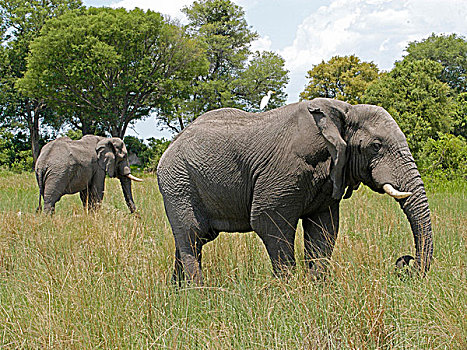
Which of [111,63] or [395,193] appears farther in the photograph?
[111,63]

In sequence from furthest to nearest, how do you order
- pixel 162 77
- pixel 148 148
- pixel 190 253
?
pixel 148 148
pixel 162 77
pixel 190 253

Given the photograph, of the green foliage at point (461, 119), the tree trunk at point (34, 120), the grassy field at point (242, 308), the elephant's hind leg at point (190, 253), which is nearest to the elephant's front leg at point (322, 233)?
the grassy field at point (242, 308)

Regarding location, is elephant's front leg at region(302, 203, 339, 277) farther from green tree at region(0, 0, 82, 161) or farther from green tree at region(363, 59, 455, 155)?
green tree at region(0, 0, 82, 161)

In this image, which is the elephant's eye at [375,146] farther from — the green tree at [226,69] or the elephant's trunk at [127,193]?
the green tree at [226,69]

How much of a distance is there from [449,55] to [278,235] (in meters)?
43.4

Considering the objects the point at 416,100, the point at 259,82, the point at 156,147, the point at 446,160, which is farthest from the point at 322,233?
the point at 259,82

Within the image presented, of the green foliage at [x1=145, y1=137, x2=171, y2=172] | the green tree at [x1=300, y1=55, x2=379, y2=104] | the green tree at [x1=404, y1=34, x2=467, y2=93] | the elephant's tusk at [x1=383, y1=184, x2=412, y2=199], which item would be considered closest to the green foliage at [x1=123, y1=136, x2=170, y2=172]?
the green foliage at [x1=145, y1=137, x2=171, y2=172]

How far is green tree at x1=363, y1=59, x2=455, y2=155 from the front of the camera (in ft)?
45.1

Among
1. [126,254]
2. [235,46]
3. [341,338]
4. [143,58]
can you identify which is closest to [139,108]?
[143,58]

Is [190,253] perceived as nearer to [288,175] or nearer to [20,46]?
[288,175]

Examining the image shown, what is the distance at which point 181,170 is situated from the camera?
14.9ft

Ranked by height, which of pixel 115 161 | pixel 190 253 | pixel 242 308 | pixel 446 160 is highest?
pixel 446 160

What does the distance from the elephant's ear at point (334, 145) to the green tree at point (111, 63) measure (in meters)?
26.7

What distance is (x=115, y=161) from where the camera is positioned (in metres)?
10.5
